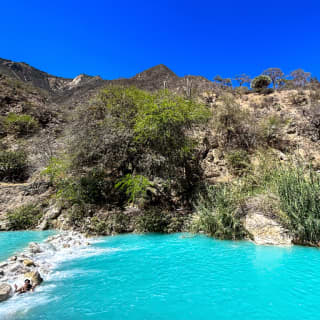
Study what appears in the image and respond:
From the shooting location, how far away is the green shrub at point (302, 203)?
22.0 ft

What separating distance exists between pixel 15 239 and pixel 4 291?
5.97 meters

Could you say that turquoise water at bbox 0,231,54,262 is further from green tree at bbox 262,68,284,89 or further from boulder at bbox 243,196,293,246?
green tree at bbox 262,68,284,89

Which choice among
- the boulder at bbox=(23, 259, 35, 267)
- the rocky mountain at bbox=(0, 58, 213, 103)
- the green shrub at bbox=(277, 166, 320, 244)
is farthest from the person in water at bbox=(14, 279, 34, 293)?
the rocky mountain at bbox=(0, 58, 213, 103)

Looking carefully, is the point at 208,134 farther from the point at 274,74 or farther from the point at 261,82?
the point at 274,74

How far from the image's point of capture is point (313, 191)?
22.6 feet

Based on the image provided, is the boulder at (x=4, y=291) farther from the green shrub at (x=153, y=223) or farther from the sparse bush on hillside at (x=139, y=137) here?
the sparse bush on hillside at (x=139, y=137)

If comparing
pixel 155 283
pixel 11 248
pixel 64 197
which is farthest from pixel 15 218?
pixel 155 283

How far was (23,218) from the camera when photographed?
36.6ft

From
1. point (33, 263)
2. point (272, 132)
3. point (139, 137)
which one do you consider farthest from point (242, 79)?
point (33, 263)

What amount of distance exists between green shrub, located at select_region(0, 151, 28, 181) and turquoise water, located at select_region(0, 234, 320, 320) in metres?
11.8

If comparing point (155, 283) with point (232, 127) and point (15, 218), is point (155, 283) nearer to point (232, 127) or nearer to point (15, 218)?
point (15, 218)

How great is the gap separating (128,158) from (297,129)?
552 inches

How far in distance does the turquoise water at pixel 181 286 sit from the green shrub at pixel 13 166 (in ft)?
38.8

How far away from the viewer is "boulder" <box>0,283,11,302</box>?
385 cm
